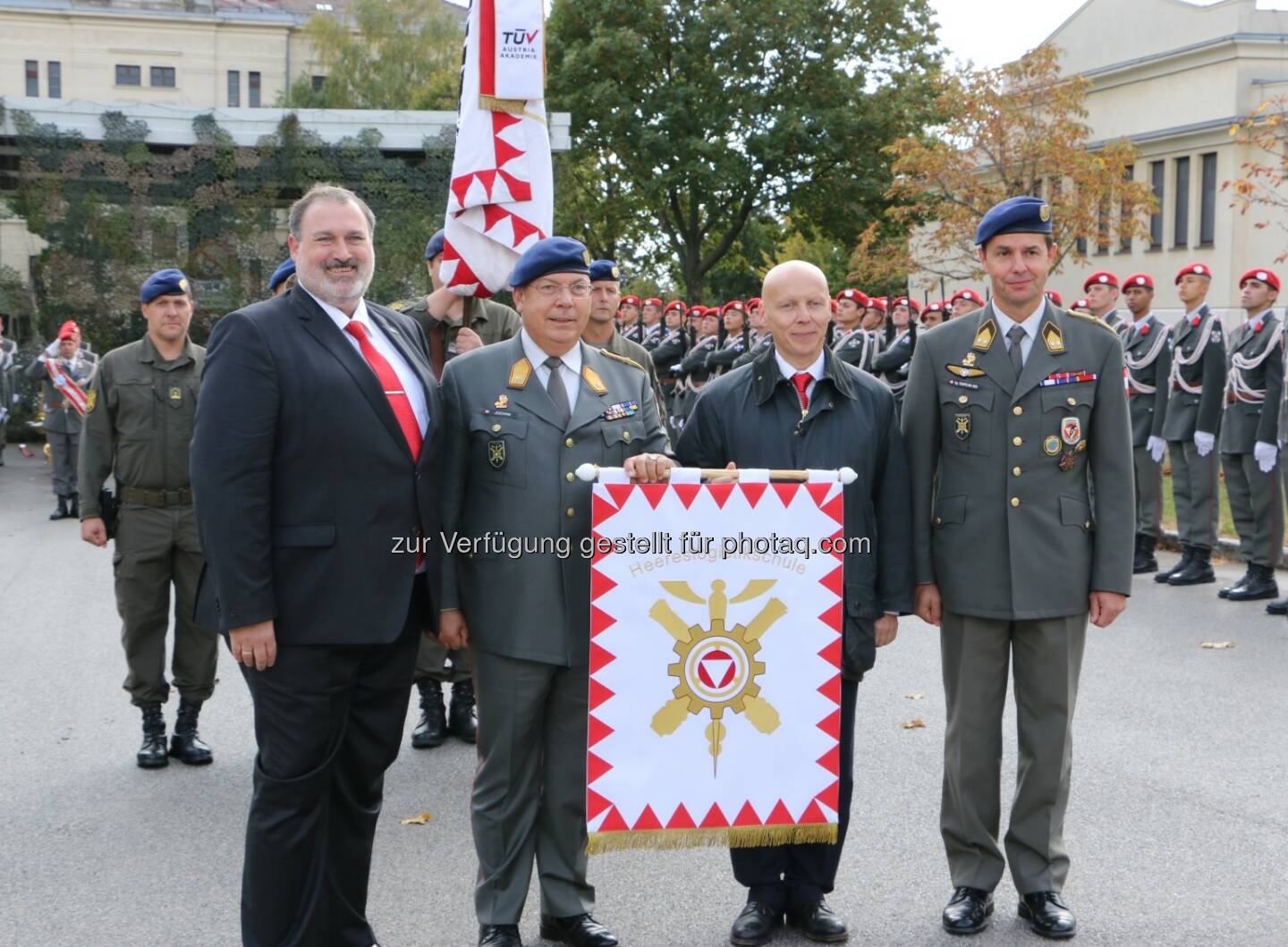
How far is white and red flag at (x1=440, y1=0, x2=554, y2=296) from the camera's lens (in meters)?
5.56

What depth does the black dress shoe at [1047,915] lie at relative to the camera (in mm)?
4359

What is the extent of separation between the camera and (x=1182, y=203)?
1475 inches

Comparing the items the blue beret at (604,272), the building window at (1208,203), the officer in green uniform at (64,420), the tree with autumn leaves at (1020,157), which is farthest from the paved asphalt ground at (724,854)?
the building window at (1208,203)

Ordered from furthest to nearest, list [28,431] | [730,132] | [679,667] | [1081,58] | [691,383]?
[1081,58], [730,132], [28,431], [691,383], [679,667]

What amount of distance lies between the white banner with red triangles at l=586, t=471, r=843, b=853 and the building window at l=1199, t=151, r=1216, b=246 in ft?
117

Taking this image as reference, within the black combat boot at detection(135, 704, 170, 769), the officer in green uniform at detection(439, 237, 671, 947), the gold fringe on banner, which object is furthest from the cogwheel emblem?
the black combat boot at detection(135, 704, 170, 769)

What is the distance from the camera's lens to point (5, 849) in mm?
5328

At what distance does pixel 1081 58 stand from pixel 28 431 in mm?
32956

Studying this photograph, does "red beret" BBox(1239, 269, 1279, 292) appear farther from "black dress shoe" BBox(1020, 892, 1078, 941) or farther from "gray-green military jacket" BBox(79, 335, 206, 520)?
"gray-green military jacket" BBox(79, 335, 206, 520)

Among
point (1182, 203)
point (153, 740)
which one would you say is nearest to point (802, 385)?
point (153, 740)

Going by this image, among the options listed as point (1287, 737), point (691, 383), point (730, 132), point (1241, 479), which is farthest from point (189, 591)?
point (730, 132)

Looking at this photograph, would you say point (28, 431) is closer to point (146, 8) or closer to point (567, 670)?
point (567, 670)

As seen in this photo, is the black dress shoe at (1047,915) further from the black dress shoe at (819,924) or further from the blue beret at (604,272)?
the blue beret at (604,272)

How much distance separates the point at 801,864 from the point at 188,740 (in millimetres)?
3373
